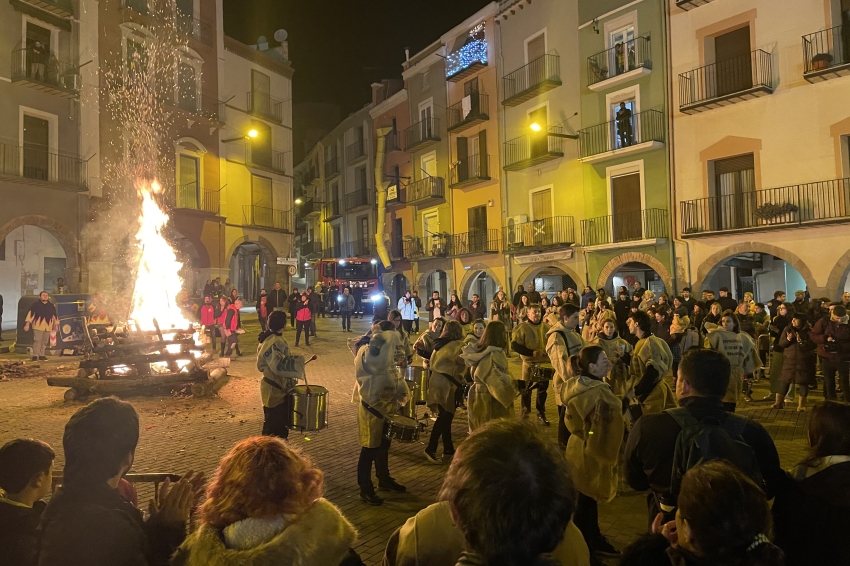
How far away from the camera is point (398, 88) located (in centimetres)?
3656

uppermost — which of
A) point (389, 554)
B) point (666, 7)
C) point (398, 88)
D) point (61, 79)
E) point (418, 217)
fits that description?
point (398, 88)

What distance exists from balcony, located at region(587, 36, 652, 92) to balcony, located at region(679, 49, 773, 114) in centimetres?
164

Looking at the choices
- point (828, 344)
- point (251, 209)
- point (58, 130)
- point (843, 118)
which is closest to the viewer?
point (828, 344)

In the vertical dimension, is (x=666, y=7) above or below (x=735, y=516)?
above

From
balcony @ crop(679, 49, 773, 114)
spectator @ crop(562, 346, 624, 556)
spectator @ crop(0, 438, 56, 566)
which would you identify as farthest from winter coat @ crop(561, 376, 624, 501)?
balcony @ crop(679, 49, 773, 114)

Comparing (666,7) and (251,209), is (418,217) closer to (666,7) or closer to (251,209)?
(251,209)

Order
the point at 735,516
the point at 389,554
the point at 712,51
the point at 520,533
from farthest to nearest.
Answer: the point at 712,51 → the point at 389,554 → the point at 735,516 → the point at 520,533

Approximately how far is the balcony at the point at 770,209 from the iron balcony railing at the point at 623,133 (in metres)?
3.02

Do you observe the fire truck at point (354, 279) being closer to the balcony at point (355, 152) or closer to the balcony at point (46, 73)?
the balcony at point (355, 152)

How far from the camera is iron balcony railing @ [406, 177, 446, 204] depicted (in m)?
30.1

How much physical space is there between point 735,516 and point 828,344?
8900 mm

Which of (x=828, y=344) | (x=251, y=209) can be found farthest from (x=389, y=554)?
(x=251, y=209)

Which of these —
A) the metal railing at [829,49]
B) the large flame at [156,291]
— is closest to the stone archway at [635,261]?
the metal railing at [829,49]

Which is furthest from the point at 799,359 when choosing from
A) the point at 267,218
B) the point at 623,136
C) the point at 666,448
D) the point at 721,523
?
the point at 267,218
